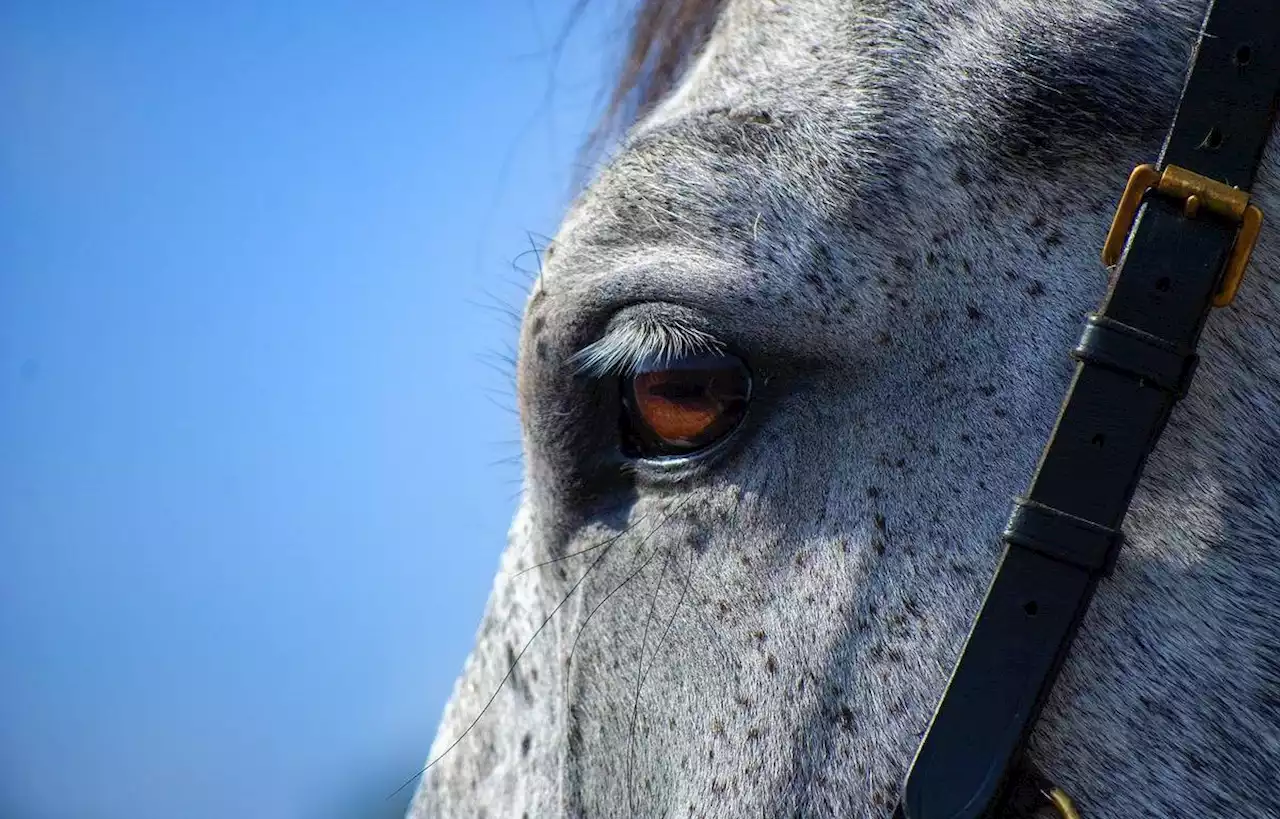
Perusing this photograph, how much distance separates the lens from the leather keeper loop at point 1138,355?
1356 millimetres

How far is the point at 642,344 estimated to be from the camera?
1643mm

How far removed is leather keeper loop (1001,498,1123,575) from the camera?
4.45ft

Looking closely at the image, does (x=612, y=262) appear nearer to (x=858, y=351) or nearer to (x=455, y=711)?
(x=858, y=351)

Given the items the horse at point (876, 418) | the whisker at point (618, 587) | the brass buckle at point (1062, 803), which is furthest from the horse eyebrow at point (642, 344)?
the brass buckle at point (1062, 803)

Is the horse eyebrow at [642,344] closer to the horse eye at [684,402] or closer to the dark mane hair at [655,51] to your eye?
the horse eye at [684,402]

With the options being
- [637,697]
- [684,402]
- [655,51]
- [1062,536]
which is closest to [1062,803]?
[1062,536]

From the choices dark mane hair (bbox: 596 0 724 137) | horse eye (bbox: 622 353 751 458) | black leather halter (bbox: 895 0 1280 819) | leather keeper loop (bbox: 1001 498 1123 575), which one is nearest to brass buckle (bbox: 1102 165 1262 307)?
black leather halter (bbox: 895 0 1280 819)

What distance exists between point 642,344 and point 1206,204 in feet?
2.36

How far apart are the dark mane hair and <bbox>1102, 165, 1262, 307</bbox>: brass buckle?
0.92 m

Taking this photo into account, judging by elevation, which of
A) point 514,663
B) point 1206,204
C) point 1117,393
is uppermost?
point 1206,204

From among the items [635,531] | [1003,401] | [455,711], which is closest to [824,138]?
[1003,401]

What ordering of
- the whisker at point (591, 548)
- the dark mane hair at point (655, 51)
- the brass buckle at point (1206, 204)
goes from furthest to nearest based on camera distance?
the dark mane hair at point (655, 51)
the whisker at point (591, 548)
the brass buckle at point (1206, 204)

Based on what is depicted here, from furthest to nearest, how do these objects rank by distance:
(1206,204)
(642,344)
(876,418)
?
(642,344), (876,418), (1206,204)

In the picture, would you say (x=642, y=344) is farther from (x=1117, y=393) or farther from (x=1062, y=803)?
(x=1062, y=803)
